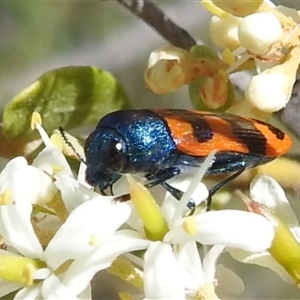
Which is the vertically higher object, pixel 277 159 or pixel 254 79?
pixel 254 79

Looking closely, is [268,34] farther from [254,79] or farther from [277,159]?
[277,159]

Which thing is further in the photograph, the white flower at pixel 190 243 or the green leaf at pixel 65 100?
the green leaf at pixel 65 100

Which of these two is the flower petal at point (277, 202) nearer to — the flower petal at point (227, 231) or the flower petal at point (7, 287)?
the flower petal at point (227, 231)

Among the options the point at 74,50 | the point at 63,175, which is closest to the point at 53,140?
the point at 63,175

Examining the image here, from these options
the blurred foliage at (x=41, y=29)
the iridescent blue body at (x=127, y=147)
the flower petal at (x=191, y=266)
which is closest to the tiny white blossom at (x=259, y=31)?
the iridescent blue body at (x=127, y=147)

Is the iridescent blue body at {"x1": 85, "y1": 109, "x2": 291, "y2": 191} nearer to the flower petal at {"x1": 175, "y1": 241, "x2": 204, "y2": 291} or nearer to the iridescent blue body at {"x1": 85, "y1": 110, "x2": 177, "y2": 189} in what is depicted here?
the iridescent blue body at {"x1": 85, "y1": 110, "x2": 177, "y2": 189}

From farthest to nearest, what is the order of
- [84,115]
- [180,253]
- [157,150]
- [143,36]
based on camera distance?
[143,36]
[84,115]
[157,150]
[180,253]
